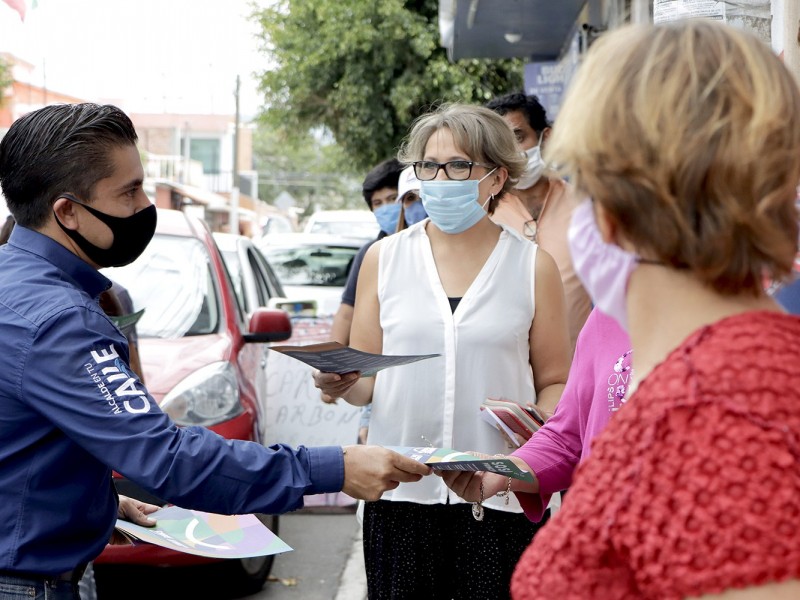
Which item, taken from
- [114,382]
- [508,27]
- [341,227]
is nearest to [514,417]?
[114,382]

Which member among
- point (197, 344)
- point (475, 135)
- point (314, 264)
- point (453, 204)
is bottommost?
point (314, 264)

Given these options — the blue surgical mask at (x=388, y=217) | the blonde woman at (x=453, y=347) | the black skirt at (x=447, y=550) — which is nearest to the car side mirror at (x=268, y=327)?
the blue surgical mask at (x=388, y=217)

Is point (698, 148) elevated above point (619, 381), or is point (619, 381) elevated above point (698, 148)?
point (698, 148)

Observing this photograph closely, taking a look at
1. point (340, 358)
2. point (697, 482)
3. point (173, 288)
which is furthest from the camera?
point (173, 288)

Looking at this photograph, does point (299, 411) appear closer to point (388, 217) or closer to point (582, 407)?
point (388, 217)

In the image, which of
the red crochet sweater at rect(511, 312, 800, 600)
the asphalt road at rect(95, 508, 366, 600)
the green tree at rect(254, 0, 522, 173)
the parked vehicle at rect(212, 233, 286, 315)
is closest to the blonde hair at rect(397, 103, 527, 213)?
the red crochet sweater at rect(511, 312, 800, 600)

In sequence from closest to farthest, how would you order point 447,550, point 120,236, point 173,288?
point 120,236, point 447,550, point 173,288

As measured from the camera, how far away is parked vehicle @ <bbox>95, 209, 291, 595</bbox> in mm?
5199

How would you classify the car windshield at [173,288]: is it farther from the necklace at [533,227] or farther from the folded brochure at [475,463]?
the folded brochure at [475,463]

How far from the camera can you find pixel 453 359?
3162 mm

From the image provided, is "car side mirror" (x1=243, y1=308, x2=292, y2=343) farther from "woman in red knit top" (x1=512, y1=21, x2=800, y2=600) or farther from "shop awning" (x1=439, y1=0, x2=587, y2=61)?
"woman in red knit top" (x1=512, y1=21, x2=800, y2=600)

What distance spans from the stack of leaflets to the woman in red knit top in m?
1.53

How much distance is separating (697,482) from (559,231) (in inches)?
123

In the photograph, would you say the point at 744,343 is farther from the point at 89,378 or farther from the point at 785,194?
the point at 89,378
